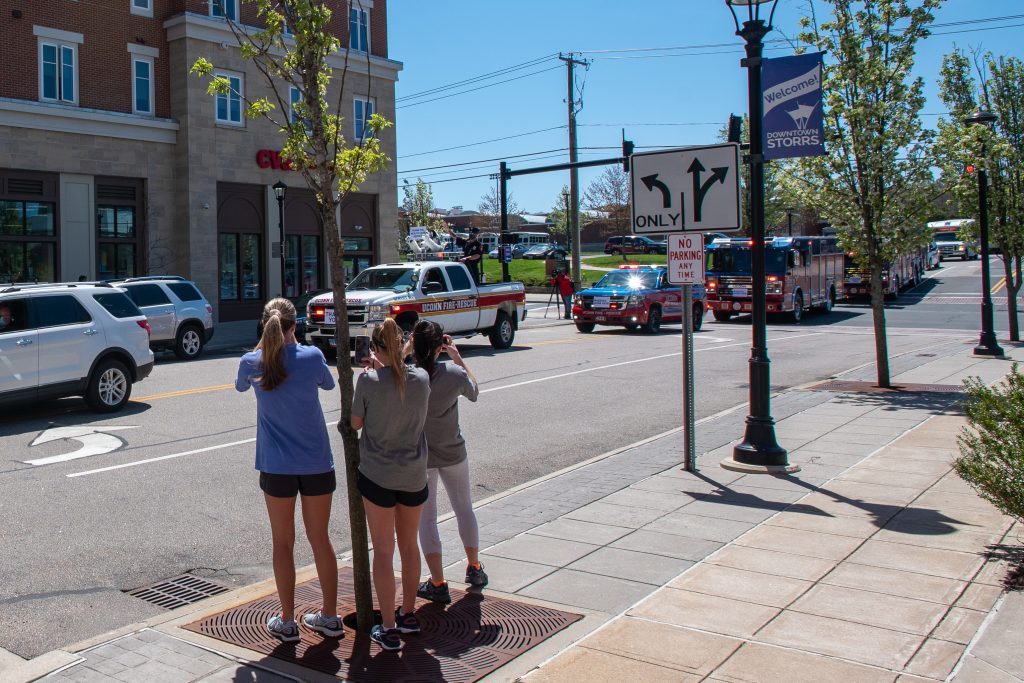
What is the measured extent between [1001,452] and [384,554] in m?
3.88

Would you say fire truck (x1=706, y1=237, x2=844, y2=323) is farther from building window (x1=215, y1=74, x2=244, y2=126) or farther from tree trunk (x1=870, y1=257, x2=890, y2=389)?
tree trunk (x1=870, y1=257, x2=890, y2=389)

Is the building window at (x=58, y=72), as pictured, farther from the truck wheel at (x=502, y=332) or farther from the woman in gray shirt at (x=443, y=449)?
the woman in gray shirt at (x=443, y=449)

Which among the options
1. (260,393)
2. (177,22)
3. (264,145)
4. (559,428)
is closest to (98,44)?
(177,22)

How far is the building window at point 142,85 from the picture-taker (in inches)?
1135

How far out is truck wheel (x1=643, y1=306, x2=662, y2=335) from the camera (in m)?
26.8

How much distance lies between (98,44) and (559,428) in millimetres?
22411

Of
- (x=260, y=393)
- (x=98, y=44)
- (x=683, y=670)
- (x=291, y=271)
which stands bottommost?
(x=683, y=670)

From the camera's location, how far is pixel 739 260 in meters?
31.6

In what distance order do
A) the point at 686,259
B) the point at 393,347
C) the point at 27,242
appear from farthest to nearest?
the point at 27,242, the point at 686,259, the point at 393,347

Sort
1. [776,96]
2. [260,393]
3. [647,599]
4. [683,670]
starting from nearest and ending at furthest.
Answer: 1. [683,670]
2. [260,393]
3. [647,599]
4. [776,96]

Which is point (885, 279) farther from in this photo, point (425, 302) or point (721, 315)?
point (425, 302)

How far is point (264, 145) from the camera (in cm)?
3145

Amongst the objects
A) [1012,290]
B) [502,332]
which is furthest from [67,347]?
[1012,290]

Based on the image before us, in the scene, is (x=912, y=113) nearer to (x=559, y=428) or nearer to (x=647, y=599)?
(x=559, y=428)
